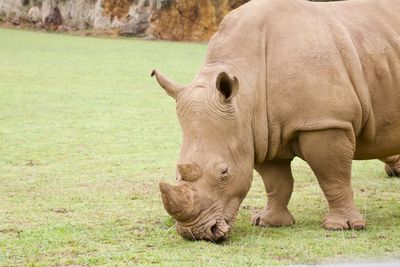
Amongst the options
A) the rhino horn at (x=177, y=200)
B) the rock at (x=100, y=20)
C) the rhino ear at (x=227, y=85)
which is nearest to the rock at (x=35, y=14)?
the rock at (x=100, y=20)

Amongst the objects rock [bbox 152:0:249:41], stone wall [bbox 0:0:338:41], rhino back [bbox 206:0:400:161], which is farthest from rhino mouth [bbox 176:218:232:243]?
rock [bbox 152:0:249:41]

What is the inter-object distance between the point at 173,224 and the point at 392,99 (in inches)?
71.5

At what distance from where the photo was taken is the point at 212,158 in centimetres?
536

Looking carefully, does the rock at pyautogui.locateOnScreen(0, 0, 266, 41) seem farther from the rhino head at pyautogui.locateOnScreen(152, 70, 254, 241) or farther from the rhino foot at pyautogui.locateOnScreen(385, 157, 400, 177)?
the rhino head at pyautogui.locateOnScreen(152, 70, 254, 241)

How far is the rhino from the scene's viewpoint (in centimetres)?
536

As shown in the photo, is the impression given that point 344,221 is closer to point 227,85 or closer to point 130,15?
point 227,85

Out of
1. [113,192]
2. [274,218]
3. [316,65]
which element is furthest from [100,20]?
[316,65]

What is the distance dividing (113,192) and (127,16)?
56.7 ft

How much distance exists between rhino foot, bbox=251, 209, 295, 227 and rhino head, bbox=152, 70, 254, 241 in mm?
643

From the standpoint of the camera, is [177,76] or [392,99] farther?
[177,76]

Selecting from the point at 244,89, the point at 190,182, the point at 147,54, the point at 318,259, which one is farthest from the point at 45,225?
the point at 147,54

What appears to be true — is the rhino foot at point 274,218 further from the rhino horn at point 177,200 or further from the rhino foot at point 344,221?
the rhino horn at point 177,200

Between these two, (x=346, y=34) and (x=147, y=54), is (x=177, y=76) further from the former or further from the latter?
(x=346, y=34)

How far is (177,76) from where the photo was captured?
1622cm
